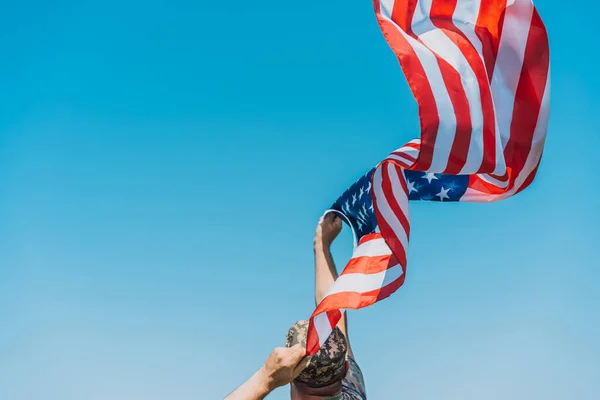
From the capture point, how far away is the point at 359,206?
8.69 metres

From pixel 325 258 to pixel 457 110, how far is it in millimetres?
2246

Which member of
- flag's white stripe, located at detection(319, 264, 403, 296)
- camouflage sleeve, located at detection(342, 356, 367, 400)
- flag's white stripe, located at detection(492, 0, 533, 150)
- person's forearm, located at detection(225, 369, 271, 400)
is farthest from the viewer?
flag's white stripe, located at detection(492, 0, 533, 150)

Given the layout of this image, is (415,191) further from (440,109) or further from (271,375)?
(271,375)

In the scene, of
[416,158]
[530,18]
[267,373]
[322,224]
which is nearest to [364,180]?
[322,224]

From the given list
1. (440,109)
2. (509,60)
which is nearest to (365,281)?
(440,109)

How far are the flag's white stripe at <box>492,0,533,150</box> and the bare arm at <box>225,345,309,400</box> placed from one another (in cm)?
433

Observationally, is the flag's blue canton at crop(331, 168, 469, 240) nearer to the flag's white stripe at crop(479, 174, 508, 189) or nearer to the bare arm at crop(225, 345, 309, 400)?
the flag's white stripe at crop(479, 174, 508, 189)

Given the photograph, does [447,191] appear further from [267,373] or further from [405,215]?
[267,373]

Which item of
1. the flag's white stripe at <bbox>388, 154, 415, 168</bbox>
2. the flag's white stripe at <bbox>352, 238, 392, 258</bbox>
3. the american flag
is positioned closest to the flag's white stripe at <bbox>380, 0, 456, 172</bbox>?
the american flag

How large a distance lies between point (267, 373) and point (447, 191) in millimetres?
4600

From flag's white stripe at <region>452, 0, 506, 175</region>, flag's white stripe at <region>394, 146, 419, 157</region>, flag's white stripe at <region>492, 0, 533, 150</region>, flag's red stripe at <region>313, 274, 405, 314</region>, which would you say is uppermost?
flag's white stripe at <region>452, 0, 506, 175</region>

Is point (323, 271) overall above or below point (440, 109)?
below

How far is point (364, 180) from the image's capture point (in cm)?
872

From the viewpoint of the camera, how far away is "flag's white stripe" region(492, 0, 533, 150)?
7.88 metres
